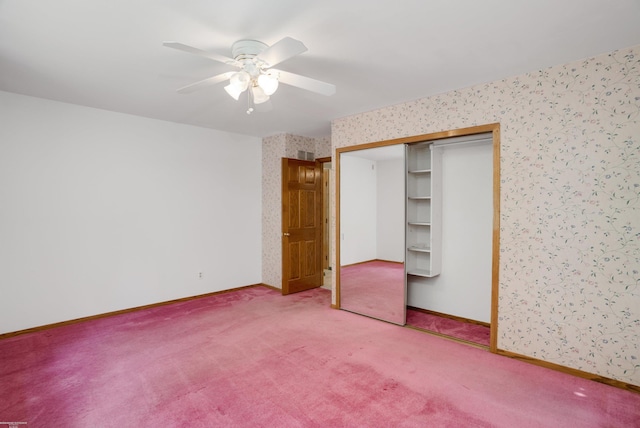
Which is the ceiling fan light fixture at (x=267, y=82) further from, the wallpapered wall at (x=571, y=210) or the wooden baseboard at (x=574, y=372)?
the wooden baseboard at (x=574, y=372)

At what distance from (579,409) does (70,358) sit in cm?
418

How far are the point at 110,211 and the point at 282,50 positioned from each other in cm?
341

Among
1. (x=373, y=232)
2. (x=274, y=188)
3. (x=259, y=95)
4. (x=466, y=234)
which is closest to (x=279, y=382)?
(x=373, y=232)

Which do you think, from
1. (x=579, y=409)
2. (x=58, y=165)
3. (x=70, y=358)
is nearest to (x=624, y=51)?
(x=579, y=409)

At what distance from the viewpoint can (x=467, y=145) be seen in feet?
12.4

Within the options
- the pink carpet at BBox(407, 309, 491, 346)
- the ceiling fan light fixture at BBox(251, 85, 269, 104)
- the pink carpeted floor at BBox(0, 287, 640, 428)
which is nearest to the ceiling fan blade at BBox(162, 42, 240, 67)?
the ceiling fan light fixture at BBox(251, 85, 269, 104)

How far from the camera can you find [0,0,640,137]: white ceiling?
1.88 meters

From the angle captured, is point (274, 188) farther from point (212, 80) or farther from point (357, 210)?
point (212, 80)

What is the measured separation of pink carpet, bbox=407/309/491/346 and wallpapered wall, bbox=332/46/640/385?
0.41m

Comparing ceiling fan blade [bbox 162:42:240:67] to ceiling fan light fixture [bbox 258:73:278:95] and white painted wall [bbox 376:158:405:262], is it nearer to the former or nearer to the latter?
ceiling fan light fixture [bbox 258:73:278:95]

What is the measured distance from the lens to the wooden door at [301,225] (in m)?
5.08

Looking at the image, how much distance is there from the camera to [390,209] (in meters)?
3.87

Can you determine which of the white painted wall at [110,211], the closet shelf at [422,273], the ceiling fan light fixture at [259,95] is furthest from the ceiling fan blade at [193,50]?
the closet shelf at [422,273]

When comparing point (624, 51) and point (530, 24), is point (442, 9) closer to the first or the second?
point (530, 24)
